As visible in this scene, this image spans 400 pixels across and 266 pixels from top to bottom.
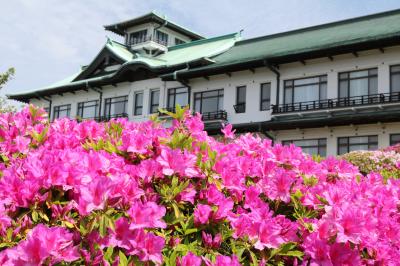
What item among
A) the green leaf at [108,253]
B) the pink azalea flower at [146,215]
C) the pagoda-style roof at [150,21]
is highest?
the pagoda-style roof at [150,21]

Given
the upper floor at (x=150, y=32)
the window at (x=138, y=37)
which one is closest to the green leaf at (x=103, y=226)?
the upper floor at (x=150, y=32)

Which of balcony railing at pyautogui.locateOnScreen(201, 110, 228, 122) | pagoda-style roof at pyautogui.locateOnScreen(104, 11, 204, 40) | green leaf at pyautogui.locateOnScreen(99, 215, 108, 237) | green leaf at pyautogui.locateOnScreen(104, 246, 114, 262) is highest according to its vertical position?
pagoda-style roof at pyautogui.locateOnScreen(104, 11, 204, 40)

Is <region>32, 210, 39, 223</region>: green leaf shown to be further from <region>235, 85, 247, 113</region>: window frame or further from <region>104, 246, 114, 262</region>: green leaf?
<region>235, 85, 247, 113</region>: window frame

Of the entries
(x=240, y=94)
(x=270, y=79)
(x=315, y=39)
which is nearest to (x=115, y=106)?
(x=240, y=94)

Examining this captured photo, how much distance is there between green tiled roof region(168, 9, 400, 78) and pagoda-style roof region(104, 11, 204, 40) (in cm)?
630

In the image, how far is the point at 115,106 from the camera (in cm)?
2958

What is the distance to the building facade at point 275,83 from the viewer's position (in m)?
19.8

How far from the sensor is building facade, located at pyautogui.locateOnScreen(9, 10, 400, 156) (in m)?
19.8

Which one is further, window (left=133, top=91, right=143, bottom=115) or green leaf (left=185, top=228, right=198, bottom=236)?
window (left=133, top=91, right=143, bottom=115)

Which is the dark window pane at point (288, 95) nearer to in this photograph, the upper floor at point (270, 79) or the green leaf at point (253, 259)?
the upper floor at point (270, 79)

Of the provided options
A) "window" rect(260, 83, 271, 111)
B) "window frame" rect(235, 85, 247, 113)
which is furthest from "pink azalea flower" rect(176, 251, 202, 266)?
"window frame" rect(235, 85, 247, 113)

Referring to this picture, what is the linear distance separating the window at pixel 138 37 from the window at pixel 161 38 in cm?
83

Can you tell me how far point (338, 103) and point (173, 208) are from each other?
18.8 m

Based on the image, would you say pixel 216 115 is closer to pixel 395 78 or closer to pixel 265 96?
pixel 265 96
